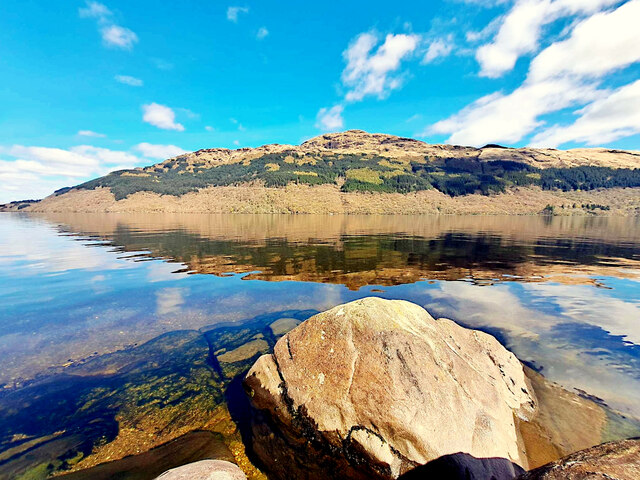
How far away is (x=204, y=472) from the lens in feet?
17.1

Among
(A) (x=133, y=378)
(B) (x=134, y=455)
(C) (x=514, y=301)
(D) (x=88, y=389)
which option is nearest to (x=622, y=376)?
(C) (x=514, y=301)

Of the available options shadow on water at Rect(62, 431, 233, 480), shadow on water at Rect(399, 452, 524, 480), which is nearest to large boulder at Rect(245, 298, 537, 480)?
shadow on water at Rect(399, 452, 524, 480)

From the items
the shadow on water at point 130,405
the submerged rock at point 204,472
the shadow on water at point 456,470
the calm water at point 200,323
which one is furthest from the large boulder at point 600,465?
Result: the calm water at point 200,323

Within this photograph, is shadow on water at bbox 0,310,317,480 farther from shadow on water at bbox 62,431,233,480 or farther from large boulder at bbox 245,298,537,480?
large boulder at bbox 245,298,537,480

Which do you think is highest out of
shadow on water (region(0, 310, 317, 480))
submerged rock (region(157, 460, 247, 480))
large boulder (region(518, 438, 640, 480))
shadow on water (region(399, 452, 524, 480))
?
large boulder (region(518, 438, 640, 480))

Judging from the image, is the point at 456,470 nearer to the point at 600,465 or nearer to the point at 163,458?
the point at 600,465

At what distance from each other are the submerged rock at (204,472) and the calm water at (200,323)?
281cm

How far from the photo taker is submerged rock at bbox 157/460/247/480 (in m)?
5.07

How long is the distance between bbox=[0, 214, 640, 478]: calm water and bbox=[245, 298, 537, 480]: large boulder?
2.20 meters

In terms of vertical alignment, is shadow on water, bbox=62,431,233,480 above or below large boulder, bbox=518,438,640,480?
below

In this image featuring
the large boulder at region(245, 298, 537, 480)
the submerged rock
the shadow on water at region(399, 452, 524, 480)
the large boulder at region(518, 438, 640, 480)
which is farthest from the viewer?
the large boulder at region(245, 298, 537, 480)

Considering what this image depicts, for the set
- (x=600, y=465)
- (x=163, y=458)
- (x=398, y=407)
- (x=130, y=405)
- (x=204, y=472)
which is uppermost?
(x=600, y=465)

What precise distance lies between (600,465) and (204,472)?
19.4ft

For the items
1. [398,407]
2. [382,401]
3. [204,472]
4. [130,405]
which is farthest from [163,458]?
[398,407]
